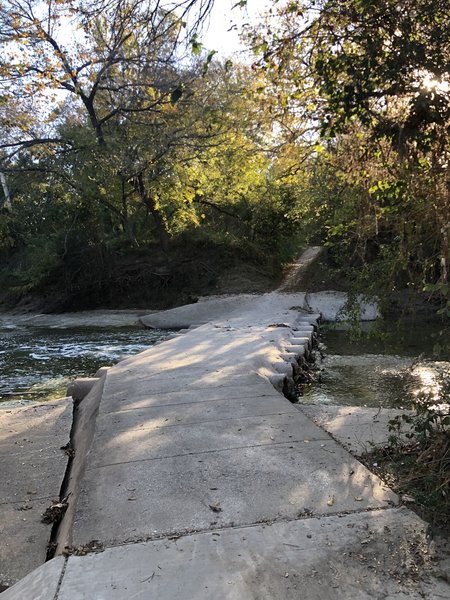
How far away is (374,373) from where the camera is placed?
8820 mm

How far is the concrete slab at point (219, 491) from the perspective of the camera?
3021mm

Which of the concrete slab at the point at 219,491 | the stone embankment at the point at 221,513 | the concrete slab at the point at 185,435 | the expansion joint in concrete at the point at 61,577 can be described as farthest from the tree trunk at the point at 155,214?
the expansion joint in concrete at the point at 61,577

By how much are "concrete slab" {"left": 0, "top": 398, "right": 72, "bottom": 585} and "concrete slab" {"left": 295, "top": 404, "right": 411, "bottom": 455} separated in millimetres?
2456

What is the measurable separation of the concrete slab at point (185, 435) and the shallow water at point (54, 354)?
13.1 feet

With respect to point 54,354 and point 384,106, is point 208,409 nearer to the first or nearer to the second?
point 384,106

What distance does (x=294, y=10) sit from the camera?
3.77 m

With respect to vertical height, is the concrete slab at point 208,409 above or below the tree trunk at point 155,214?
below

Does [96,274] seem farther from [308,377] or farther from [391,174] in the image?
[391,174]

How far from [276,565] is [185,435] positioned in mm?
1982

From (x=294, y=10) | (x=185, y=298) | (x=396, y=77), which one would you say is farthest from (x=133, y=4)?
(x=185, y=298)

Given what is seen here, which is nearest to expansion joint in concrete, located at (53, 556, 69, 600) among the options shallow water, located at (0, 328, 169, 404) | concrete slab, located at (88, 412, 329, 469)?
concrete slab, located at (88, 412, 329, 469)

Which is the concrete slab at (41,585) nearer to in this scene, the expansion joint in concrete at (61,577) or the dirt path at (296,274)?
the expansion joint in concrete at (61,577)

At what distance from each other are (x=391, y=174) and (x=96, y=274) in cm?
1916

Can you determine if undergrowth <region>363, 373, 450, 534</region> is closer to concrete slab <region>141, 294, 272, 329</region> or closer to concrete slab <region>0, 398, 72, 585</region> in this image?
concrete slab <region>0, 398, 72, 585</region>
